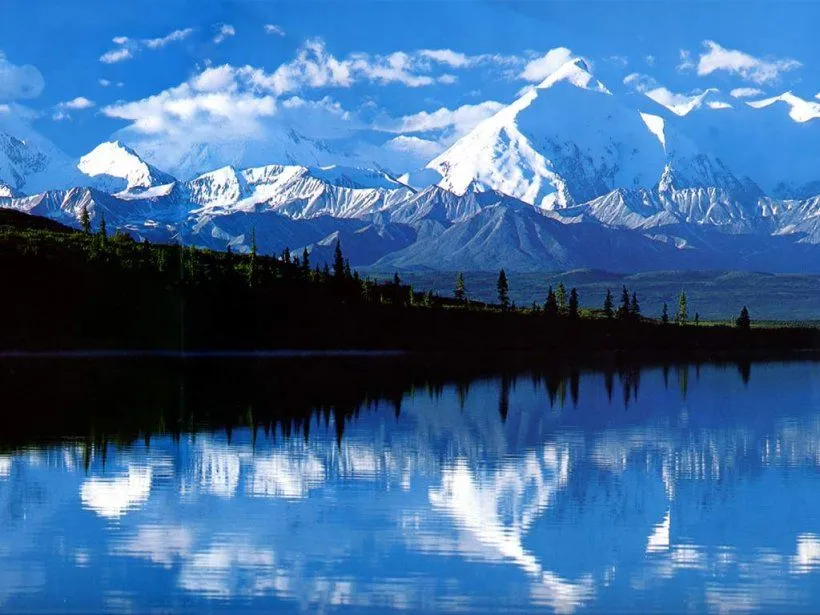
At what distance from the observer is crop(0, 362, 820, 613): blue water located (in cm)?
4144

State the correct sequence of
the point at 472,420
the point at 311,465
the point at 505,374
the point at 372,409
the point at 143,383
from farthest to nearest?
the point at 505,374, the point at 143,383, the point at 372,409, the point at 472,420, the point at 311,465

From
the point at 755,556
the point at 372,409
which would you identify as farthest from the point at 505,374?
the point at 755,556

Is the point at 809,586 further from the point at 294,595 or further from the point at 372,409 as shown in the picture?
the point at 372,409

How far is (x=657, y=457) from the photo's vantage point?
250 ft

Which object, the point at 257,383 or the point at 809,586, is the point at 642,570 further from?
the point at 257,383

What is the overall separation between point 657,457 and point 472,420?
2638cm

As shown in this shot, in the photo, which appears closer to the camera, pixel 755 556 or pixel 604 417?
pixel 755 556

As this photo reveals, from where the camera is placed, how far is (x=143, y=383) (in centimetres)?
14188

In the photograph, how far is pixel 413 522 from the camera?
52.7m

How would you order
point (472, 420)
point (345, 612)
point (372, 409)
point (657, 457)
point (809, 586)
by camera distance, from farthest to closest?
point (372, 409) < point (472, 420) < point (657, 457) < point (809, 586) < point (345, 612)

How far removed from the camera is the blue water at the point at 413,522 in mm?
41438

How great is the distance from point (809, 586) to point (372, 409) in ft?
222

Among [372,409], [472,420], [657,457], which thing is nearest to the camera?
[657,457]

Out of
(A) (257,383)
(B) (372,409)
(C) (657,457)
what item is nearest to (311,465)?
(C) (657,457)
